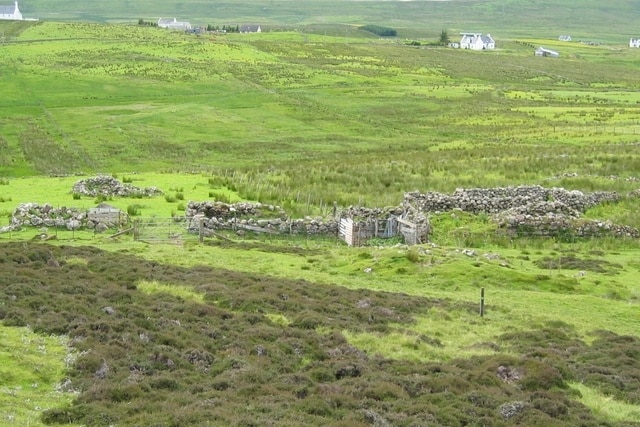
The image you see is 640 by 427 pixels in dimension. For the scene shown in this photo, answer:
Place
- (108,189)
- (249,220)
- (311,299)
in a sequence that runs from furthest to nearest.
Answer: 1. (108,189)
2. (249,220)
3. (311,299)

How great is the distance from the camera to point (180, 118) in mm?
90438

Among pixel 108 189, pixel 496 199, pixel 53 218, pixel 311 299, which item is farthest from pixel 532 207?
pixel 53 218

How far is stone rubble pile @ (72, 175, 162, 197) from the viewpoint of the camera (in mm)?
45344

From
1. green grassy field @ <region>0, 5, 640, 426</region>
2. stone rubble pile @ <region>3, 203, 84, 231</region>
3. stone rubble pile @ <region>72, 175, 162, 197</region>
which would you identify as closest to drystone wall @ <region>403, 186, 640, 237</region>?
green grassy field @ <region>0, 5, 640, 426</region>

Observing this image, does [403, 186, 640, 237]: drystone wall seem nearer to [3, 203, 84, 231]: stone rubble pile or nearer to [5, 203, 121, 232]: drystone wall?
[5, 203, 121, 232]: drystone wall

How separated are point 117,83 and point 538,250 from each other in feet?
287

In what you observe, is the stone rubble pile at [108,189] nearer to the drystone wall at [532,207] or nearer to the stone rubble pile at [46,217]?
the stone rubble pile at [46,217]

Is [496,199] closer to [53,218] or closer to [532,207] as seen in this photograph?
[532,207]

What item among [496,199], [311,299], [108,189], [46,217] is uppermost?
[46,217]

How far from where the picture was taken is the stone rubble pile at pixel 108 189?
45.3 m

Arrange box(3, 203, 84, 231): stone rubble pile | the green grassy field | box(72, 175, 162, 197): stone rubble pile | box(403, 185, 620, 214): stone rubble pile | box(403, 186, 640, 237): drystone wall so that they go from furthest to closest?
1. box(403, 185, 620, 214): stone rubble pile
2. box(72, 175, 162, 197): stone rubble pile
3. box(403, 186, 640, 237): drystone wall
4. box(3, 203, 84, 231): stone rubble pile
5. the green grassy field

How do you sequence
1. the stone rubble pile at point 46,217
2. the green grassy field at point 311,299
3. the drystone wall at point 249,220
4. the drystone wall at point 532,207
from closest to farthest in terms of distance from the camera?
1. the green grassy field at point 311,299
2. the stone rubble pile at point 46,217
3. the drystone wall at point 249,220
4. the drystone wall at point 532,207

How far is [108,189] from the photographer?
45.9m

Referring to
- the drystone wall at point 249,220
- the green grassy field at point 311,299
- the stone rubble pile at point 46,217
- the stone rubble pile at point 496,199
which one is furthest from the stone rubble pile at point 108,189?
the stone rubble pile at point 496,199
